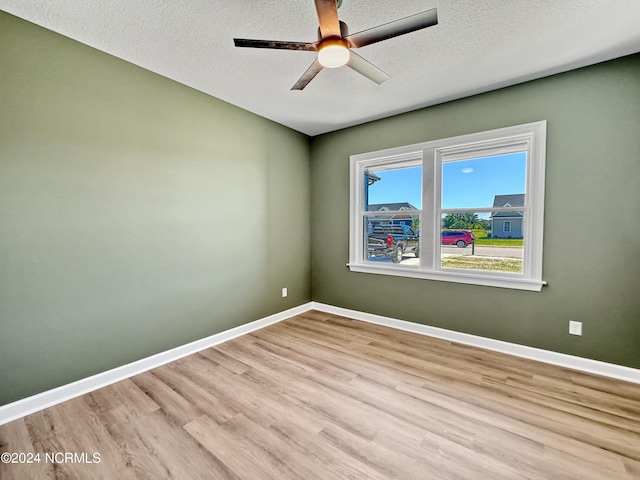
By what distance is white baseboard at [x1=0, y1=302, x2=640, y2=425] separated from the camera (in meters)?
1.91

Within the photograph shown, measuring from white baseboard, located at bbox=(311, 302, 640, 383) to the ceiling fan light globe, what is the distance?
2.86 metres

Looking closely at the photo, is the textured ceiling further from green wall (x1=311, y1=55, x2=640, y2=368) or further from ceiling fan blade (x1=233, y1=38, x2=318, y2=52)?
ceiling fan blade (x1=233, y1=38, x2=318, y2=52)

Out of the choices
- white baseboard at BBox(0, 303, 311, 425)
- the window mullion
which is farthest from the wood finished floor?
the window mullion

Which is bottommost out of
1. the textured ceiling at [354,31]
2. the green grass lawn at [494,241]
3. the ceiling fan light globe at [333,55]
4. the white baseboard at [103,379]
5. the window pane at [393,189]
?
the white baseboard at [103,379]

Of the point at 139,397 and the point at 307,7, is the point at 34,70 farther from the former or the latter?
the point at 139,397

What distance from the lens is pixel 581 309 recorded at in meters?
2.41

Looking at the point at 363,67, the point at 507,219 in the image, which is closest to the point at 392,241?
the point at 507,219

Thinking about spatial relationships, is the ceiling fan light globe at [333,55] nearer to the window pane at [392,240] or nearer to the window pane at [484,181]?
the window pane at [484,181]

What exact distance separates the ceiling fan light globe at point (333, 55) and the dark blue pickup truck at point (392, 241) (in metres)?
2.29

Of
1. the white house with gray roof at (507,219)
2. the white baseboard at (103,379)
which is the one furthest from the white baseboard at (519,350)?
the white baseboard at (103,379)

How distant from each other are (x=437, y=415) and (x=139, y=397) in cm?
216

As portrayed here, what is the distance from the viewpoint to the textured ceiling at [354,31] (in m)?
1.72

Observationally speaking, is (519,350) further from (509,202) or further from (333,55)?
(333,55)

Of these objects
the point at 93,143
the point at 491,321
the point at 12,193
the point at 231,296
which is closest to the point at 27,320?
the point at 12,193
